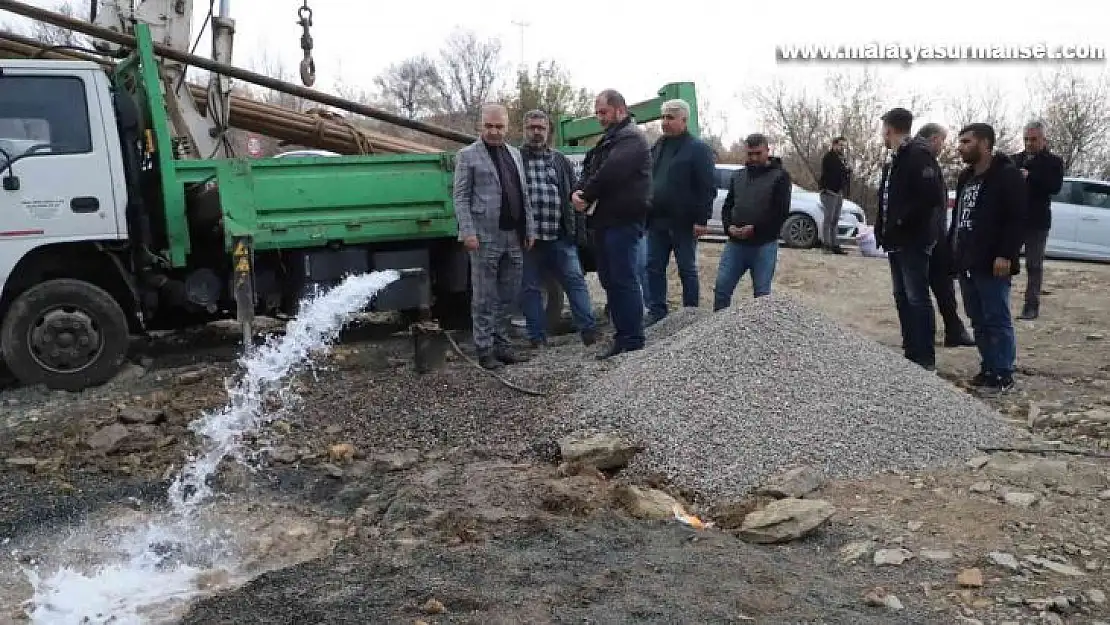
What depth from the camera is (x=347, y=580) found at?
135 inches

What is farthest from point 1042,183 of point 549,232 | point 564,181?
point 549,232

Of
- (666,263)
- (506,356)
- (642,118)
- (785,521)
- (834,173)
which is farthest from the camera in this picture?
(834,173)

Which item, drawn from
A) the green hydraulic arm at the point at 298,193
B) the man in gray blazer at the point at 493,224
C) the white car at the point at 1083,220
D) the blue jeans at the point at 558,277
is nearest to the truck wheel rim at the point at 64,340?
the green hydraulic arm at the point at 298,193

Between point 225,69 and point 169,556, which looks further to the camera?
point 225,69

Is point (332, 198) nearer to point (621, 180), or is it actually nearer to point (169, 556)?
point (621, 180)

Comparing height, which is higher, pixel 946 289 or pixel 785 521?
pixel 946 289

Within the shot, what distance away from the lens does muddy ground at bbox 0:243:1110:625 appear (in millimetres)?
3186

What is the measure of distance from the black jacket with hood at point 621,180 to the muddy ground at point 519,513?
1058 mm

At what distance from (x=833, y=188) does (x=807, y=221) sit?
1.74 metres

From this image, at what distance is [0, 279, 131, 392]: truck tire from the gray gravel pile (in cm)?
360

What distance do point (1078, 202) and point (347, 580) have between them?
1490cm

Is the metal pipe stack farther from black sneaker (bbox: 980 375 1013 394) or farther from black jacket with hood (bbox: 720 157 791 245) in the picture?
black sneaker (bbox: 980 375 1013 394)

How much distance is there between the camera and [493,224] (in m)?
6.39

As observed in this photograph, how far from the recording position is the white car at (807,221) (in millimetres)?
15461
